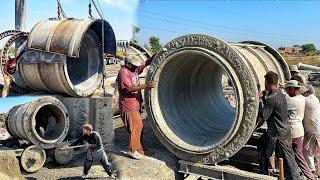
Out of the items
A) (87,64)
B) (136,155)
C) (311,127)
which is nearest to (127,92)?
(136,155)

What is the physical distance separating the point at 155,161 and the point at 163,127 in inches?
21.2

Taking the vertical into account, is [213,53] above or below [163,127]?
above

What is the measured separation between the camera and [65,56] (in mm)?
8070

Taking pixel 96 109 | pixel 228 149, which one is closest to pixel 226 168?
pixel 228 149

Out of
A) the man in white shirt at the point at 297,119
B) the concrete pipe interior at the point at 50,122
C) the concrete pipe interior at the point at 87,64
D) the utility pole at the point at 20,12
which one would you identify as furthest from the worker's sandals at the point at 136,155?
the utility pole at the point at 20,12

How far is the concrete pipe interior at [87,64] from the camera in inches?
346

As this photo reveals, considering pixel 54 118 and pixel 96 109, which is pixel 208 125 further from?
pixel 54 118

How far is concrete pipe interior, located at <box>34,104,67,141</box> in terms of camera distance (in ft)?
23.3

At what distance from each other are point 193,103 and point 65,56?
2748 mm

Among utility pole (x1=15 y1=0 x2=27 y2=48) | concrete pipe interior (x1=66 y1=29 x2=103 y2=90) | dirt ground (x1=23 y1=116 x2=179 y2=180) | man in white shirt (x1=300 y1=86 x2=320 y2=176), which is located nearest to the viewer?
man in white shirt (x1=300 y1=86 x2=320 y2=176)

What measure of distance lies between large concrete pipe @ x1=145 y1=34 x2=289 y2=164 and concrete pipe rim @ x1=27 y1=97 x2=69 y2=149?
1.72 metres

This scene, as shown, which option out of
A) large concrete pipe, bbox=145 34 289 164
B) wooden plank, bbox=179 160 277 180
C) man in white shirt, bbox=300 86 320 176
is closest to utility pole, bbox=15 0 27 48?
large concrete pipe, bbox=145 34 289 164

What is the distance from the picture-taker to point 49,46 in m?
8.12

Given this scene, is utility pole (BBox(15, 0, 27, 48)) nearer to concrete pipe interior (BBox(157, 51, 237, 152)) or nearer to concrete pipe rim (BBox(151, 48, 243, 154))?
concrete pipe interior (BBox(157, 51, 237, 152))
